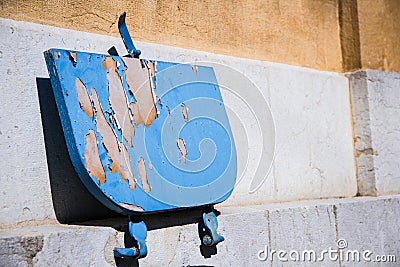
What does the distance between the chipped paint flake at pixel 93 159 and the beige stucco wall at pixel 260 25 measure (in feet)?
1.53

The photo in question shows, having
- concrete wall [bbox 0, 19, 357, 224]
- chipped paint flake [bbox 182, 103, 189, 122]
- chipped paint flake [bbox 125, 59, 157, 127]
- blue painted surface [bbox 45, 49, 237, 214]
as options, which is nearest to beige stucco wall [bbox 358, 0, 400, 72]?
concrete wall [bbox 0, 19, 357, 224]

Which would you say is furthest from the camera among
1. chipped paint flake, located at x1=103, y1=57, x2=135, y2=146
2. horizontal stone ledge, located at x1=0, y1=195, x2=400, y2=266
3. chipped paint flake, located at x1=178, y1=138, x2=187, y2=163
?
chipped paint flake, located at x1=178, y1=138, x2=187, y2=163

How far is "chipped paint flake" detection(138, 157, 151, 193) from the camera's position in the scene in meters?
1.84

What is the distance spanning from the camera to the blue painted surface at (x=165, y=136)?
1.74 metres

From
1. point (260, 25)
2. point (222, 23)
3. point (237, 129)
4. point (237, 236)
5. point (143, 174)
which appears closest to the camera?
point (143, 174)

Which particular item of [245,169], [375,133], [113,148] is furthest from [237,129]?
[375,133]

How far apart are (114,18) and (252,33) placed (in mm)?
747

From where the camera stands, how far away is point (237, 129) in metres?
2.41

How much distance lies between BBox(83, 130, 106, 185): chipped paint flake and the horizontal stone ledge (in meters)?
0.16

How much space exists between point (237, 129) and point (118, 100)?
2.26 ft

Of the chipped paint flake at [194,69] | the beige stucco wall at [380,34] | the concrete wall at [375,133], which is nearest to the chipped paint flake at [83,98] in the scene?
the chipped paint flake at [194,69]

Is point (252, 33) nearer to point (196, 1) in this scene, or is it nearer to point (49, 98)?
point (196, 1)

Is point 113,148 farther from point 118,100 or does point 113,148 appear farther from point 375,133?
point 375,133

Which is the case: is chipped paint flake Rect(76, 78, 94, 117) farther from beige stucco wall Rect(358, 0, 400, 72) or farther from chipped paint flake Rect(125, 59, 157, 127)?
beige stucco wall Rect(358, 0, 400, 72)
